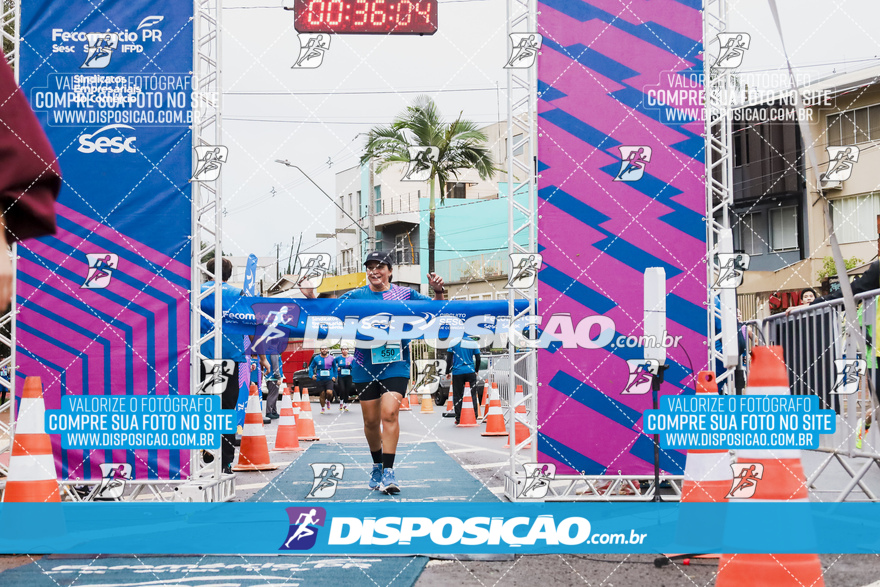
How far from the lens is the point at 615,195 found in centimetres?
712

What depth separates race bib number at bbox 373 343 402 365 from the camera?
7.36 metres

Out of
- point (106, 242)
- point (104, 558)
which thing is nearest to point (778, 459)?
point (104, 558)

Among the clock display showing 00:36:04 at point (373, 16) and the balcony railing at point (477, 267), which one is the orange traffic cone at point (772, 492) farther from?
the balcony railing at point (477, 267)

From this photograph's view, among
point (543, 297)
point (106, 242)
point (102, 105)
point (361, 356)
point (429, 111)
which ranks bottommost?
point (361, 356)

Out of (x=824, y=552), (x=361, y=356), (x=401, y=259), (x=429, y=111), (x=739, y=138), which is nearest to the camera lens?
(x=824, y=552)

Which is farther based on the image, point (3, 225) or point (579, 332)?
point (579, 332)

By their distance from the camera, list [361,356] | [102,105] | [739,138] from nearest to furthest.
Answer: [102,105] < [361,356] < [739,138]

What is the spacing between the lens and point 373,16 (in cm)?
702

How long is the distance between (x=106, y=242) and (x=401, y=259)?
39933mm

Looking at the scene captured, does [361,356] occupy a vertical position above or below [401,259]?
below

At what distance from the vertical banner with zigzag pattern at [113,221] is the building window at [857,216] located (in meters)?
25.2

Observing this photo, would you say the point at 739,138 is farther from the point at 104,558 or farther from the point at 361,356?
the point at 104,558

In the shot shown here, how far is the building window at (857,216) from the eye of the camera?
2777 centimetres

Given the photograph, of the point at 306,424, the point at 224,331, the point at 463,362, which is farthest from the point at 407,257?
the point at 224,331
